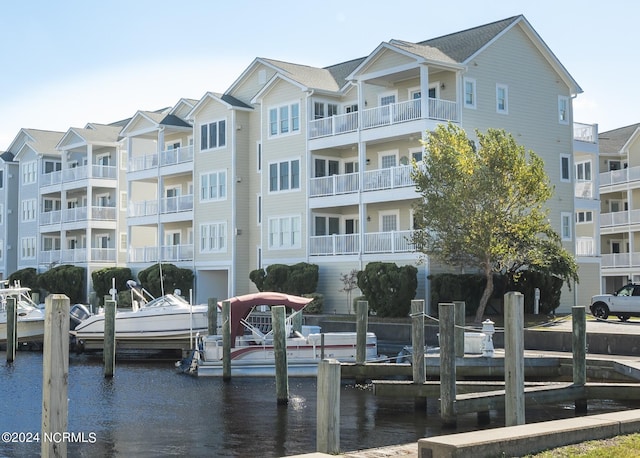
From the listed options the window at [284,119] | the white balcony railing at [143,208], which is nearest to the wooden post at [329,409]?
the window at [284,119]

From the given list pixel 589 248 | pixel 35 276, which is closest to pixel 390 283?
pixel 589 248

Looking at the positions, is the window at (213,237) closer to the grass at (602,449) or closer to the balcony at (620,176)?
the balcony at (620,176)

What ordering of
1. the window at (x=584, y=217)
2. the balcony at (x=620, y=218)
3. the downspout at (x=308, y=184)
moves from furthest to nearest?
the balcony at (x=620, y=218) → the window at (x=584, y=217) → the downspout at (x=308, y=184)

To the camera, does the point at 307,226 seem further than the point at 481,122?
Yes

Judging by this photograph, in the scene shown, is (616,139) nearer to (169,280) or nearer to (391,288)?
(391,288)

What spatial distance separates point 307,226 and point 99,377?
19.1 m

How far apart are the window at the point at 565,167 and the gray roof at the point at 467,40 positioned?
312 inches

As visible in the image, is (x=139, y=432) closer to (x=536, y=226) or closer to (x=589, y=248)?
(x=536, y=226)

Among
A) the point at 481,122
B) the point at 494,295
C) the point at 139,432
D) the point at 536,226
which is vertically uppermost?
the point at 481,122

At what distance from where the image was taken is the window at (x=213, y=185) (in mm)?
55969

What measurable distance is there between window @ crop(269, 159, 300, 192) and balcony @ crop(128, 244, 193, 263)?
8711mm

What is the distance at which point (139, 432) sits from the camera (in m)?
22.0

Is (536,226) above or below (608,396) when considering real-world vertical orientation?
above

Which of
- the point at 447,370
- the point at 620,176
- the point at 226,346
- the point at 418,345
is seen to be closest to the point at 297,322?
the point at 226,346
